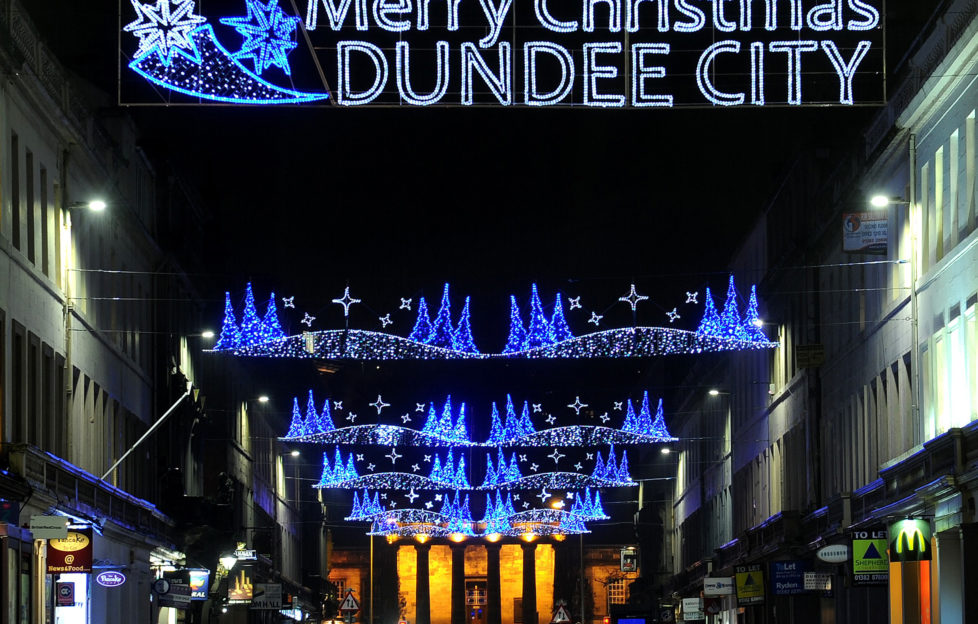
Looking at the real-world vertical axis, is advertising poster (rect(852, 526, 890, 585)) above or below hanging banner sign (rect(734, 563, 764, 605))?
above

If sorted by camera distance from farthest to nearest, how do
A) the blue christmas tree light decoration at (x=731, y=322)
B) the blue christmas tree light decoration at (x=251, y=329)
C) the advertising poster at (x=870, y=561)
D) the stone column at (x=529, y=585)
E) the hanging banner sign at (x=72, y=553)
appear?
the stone column at (x=529, y=585)
the advertising poster at (x=870, y=561)
the blue christmas tree light decoration at (x=731, y=322)
the blue christmas tree light decoration at (x=251, y=329)
the hanging banner sign at (x=72, y=553)

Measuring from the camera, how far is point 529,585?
541ft

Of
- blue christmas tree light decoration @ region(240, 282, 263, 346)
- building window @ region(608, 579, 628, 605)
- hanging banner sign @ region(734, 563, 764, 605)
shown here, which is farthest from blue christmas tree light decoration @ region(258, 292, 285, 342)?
building window @ region(608, 579, 628, 605)

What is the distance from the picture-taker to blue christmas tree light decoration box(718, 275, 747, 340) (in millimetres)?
37281

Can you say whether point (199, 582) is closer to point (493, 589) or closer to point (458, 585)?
point (493, 589)

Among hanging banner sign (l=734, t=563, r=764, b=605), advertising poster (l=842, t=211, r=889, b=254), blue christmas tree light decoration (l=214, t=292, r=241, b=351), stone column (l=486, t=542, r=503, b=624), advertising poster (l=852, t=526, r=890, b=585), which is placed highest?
advertising poster (l=842, t=211, r=889, b=254)

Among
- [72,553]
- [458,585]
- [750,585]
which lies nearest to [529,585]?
[458,585]

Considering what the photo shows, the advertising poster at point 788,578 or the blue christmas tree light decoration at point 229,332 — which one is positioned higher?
the blue christmas tree light decoration at point 229,332

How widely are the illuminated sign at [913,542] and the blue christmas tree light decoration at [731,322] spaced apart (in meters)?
4.95

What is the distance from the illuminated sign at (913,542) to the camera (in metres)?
36.3

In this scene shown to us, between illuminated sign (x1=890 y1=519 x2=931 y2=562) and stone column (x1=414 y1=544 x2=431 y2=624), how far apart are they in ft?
414

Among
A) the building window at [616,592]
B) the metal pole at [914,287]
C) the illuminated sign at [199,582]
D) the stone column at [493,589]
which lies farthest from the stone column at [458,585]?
the metal pole at [914,287]

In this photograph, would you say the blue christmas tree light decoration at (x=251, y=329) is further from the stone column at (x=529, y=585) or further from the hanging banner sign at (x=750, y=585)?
the stone column at (x=529, y=585)

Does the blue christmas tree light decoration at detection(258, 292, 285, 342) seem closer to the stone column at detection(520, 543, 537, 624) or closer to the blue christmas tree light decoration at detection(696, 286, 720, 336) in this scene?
the blue christmas tree light decoration at detection(696, 286, 720, 336)
